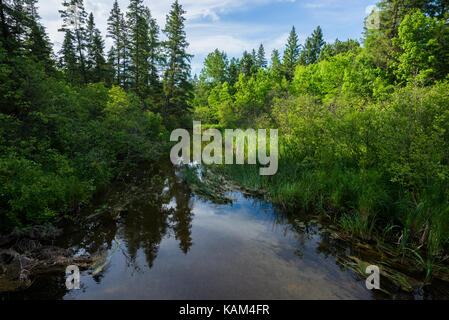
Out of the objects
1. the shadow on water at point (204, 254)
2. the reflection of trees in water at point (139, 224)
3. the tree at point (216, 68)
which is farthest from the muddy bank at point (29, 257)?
the tree at point (216, 68)

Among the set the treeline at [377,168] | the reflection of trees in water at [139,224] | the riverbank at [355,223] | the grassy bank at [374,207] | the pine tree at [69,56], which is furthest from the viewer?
the pine tree at [69,56]

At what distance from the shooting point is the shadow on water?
3.74m

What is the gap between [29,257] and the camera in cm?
421

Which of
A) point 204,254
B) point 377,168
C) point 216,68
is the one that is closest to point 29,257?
point 204,254

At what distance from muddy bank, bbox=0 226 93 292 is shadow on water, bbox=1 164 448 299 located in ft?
0.68

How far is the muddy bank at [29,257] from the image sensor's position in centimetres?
367

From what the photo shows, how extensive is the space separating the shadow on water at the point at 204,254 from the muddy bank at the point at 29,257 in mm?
207

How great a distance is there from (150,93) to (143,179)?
1789cm

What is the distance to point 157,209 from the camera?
7.41m

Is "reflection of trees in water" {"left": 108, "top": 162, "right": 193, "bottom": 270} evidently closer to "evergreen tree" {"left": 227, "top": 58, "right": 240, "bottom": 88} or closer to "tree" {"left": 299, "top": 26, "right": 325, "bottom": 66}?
"evergreen tree" {"left": 227, "top": 58, "right": 240, "bottom": 88}

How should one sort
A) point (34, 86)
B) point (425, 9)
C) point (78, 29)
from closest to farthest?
point (34, 86) < point (425, 9) < point (78, 29)

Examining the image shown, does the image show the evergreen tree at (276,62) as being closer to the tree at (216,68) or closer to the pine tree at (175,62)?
the tree at (216,68)
